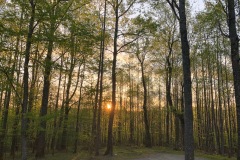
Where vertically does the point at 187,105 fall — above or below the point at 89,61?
below

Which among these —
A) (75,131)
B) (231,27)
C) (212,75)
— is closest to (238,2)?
(231,27)

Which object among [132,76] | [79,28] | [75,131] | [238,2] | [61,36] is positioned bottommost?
[75,131]

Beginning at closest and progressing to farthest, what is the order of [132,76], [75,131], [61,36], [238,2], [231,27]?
[231,27]
[61,36]
[238,2]
[75,131]
[132,76]

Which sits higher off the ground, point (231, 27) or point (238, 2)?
point (238, 2)

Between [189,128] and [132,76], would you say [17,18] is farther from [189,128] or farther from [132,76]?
[132,76]

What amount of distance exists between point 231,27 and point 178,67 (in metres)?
18.0

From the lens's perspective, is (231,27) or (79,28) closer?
(231,27)

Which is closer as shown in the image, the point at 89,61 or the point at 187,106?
the point at 187,106

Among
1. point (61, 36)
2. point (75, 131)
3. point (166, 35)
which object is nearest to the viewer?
point (61, 36)

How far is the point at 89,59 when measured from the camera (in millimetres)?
22297

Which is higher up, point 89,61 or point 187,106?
point 89,61

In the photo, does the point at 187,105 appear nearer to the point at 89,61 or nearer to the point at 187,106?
the point at 187,106

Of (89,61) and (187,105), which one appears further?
(89,61)

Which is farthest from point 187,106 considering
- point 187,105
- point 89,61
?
point 89,61
